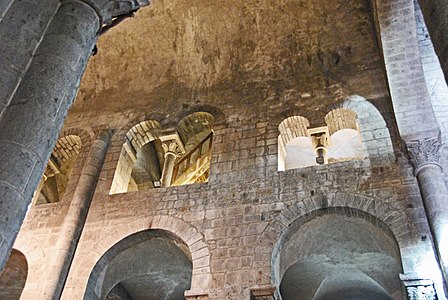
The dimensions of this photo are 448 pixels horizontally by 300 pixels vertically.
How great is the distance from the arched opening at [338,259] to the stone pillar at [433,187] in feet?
2.33

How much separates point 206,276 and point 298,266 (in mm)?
2422

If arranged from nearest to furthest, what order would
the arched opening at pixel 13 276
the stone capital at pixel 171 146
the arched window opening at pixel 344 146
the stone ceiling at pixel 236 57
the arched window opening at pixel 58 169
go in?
1. the arched opening at pixel 13 276
2. the stone ceiling at pixel 236 57
3. the stone capital at pixel 171 146
4. the arched window opening at pixel 58 169
5. the arched window opening at pixel 344 146

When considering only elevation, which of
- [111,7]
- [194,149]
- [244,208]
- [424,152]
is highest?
[194,149]

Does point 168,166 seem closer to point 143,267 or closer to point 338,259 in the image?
point 143,267

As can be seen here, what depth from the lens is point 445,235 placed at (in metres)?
7.25

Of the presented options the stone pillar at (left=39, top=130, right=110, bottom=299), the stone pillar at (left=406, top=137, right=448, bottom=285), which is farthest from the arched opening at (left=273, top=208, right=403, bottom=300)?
the stone pillar at (left=39, top=130, right=110, bottom=299)

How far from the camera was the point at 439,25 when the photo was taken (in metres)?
4.33

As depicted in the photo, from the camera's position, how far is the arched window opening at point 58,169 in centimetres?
1194

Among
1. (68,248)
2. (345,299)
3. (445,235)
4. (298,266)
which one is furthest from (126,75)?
(445,235)

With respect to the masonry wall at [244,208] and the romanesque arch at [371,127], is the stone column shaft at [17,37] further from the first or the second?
the romanesque arch at [371,127]

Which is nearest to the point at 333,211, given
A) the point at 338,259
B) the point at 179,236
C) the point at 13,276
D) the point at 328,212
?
the point at 328,212

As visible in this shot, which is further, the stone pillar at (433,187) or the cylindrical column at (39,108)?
the stone pillar at (433,187)

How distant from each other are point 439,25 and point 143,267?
22.8ft

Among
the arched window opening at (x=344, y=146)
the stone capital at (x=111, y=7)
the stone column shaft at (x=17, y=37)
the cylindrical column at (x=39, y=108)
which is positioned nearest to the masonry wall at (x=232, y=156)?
the arched window opening at (x=344, y=146)
